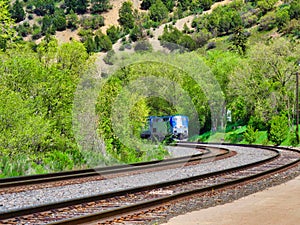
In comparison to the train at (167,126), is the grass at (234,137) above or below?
below

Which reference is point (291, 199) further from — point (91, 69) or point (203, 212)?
point (91, 69)

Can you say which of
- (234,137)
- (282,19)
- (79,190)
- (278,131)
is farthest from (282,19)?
(79,190)

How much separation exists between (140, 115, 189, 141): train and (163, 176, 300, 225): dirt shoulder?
24.2m

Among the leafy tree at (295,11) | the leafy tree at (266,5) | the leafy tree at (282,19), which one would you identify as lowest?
the leafy tree at (282,19)

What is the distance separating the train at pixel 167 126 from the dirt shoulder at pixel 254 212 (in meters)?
24.2

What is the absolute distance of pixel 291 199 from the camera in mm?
13148

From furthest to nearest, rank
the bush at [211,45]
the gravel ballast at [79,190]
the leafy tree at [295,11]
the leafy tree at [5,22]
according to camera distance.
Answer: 1. the bush at [211,45]
2. the leafy tree at [295,11]
3. the leafy tree at [5,22]
4. the gravel ballast at [79,190]

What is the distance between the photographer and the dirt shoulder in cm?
1007

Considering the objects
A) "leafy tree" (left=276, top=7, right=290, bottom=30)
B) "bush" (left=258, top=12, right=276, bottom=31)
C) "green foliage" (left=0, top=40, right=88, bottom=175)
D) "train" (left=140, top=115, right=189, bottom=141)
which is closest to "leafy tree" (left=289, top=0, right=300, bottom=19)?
"leafy tree" (left=276, top=7, right=290, bottom=30)

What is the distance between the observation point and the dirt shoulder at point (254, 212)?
396 inches

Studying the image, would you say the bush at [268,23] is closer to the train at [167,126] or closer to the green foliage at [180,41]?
the green foliage at [180,41]

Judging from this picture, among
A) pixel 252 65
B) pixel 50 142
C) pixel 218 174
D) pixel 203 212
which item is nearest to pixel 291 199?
pixel 203 212

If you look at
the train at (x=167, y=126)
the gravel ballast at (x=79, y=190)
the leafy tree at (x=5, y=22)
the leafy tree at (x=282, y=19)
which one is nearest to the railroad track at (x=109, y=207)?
the gravel ballast at (x=79, y=190)

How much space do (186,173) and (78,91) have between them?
8414 millimetres
